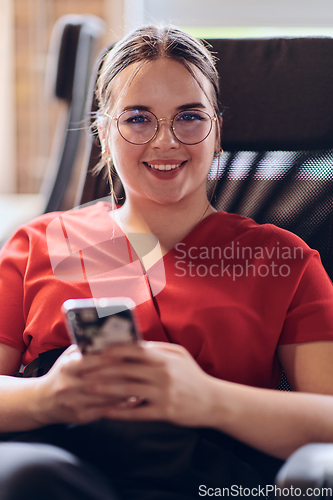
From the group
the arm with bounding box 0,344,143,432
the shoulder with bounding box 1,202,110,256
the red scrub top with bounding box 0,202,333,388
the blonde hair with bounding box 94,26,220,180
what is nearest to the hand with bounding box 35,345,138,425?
the arm with bounding box 0,344,143,432

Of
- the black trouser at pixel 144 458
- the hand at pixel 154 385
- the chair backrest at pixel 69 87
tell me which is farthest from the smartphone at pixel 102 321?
the chair backrest at pixel 69 87

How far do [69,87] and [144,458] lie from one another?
1.10 metres

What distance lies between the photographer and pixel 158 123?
0.83m

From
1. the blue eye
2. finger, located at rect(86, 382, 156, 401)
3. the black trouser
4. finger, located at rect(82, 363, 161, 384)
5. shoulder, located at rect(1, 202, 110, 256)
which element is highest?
the blue eye

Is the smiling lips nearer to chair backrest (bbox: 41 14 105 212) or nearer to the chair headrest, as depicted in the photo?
the chair headrest

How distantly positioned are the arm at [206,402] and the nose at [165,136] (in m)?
0.39

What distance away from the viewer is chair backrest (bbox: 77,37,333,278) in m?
1.00

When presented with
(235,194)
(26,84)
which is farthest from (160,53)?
(26,84)

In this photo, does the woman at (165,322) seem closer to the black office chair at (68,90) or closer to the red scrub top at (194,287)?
the red scrub top at (194,287)

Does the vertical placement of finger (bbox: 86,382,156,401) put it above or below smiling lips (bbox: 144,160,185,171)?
below

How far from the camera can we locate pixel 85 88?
4.55 ft

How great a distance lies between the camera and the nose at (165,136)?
83 centimetres

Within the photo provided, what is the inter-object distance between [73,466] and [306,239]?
0.67 metres

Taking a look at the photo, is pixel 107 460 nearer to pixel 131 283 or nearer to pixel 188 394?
pixel 188 394
